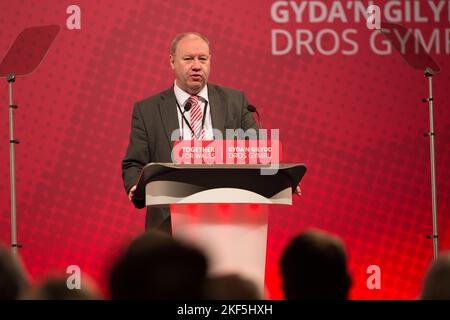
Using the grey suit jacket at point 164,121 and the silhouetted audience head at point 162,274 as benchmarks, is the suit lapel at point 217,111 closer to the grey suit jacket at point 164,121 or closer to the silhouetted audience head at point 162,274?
the grey suit jacket at point 164,121

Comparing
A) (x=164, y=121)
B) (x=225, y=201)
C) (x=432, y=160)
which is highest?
(x=164, y=121)

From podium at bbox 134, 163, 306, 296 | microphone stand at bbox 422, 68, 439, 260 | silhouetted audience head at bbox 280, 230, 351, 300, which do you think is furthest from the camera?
microphone stand at bbox 422, 68, 439, 260

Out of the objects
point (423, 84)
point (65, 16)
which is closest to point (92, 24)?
point (65, 16)

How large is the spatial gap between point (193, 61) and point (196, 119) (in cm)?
29

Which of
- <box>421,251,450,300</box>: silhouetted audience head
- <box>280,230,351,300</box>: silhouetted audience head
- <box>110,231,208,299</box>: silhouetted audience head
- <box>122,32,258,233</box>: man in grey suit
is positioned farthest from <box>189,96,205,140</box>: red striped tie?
<box>110,231,208,299</box>: silhouetted audience head

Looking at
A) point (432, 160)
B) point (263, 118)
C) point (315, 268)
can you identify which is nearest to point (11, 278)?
point (315, 268)

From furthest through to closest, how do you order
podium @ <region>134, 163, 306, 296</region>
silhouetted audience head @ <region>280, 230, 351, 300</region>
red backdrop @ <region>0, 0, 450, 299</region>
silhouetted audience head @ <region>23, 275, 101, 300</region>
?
red backdrop @ <region>0, 0, 450, 299</region> < podium @ <region>134, 163, 306, 296</region> < silhouetted audience head @ <region>280, 230, 351, 300</region> < silhouetted audience head @ <region>23, 275, 101, 300</region>

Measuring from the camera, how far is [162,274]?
1476mm

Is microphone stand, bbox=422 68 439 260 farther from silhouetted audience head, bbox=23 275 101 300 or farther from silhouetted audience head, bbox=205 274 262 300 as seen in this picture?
Answer: silhouetted audience head, bbox=23 275 101 300

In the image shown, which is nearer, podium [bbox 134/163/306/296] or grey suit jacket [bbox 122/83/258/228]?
podium [bbox 134/163/306/296]

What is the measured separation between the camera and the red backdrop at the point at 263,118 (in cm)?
568

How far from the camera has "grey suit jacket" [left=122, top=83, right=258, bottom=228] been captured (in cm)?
408

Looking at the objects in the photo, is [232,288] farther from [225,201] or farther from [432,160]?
[432,160]

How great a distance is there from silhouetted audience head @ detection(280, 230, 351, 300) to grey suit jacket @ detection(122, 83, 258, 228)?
217 centimetres
